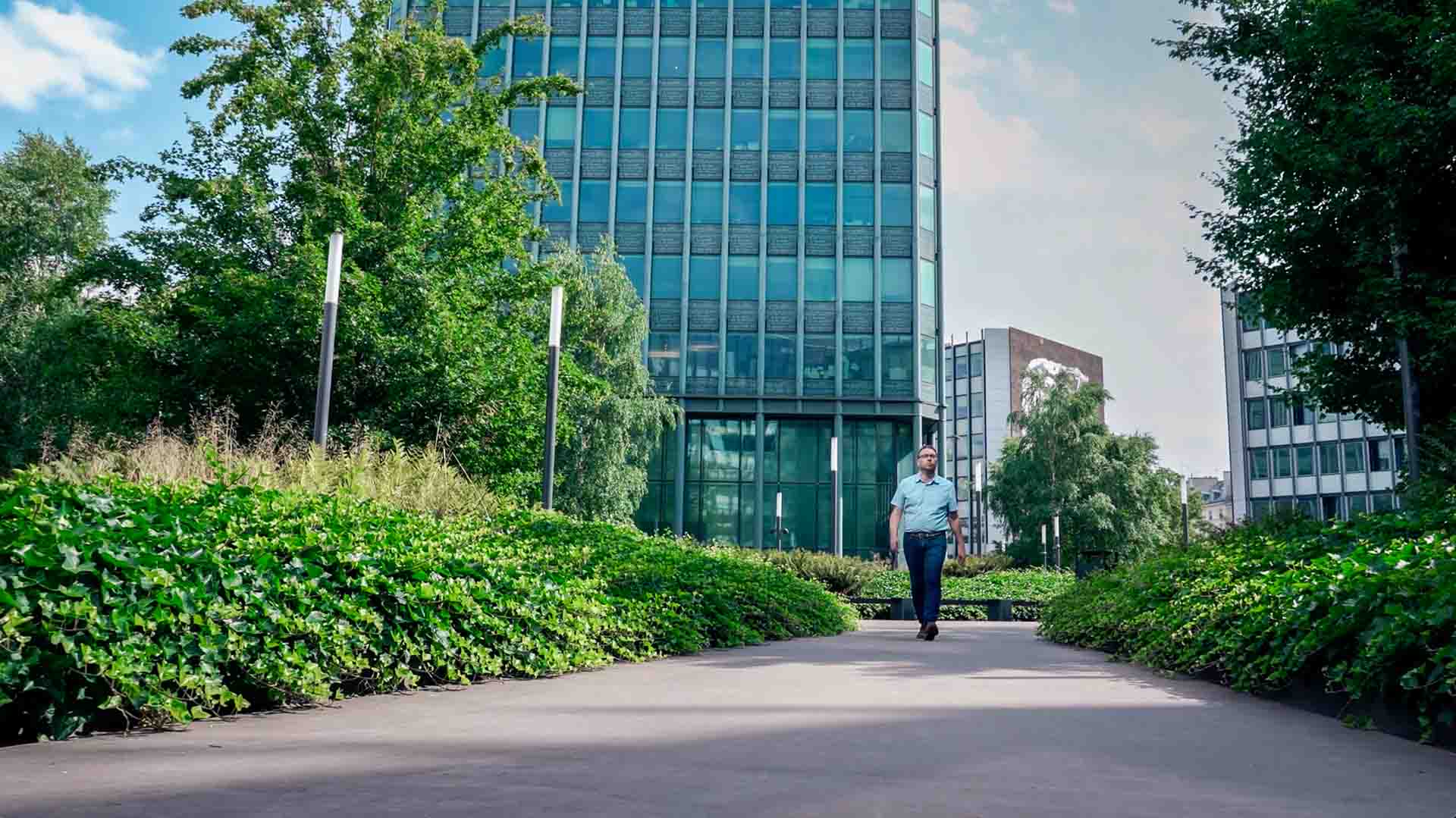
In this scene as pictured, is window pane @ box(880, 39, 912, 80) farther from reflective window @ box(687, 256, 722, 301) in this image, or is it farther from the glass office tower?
reflective window @ box(687, 256, 722, 301)

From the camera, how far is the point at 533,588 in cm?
777

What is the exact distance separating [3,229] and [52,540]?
149ft

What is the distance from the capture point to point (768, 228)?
50750mm

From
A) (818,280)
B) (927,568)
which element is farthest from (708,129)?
(927,568)

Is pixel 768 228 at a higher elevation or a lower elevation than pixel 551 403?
higher

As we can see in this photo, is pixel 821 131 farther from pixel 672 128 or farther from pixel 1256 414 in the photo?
pixel 1256 414

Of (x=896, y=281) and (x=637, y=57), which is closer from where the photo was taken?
(x=896, y=281)

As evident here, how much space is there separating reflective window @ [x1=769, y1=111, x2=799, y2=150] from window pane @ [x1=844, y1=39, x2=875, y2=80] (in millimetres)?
2929

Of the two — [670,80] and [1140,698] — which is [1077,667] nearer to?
[1140,698]

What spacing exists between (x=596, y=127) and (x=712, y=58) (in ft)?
19.5

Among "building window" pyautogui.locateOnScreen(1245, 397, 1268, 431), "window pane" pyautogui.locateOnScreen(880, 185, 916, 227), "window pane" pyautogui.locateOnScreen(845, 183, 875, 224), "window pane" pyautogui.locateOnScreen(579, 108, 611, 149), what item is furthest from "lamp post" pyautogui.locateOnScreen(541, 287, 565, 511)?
"building window" pyautogui.locateOnScreen(1245, 397, 1268, 431)

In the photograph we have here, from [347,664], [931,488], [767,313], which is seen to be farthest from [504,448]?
[767,313]

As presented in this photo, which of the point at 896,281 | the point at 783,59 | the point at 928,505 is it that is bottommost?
the point at 928,505

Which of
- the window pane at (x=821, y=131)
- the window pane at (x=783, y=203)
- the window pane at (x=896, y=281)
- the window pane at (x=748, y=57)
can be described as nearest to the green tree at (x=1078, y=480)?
the window pane at (x=896, y=281)
